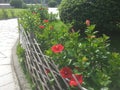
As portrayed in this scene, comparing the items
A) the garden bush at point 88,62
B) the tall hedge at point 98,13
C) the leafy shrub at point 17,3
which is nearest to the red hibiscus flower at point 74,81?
the garden bush at point 88,62

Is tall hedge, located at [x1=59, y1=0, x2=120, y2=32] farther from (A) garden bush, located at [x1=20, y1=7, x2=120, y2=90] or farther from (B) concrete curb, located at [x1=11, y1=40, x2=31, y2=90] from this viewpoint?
(A) garden bush, located at [x1=20, y1=7, x2=120, y2=90]

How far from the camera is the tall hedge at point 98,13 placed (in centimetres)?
762

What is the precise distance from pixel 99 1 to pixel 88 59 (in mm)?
4059

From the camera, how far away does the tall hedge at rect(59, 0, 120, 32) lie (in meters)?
7.62

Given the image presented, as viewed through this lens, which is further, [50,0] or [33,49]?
[50,0]

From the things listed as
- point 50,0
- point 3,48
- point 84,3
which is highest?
point 84,3

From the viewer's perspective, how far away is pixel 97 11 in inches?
300

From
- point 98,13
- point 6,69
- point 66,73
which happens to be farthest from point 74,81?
point 98,13

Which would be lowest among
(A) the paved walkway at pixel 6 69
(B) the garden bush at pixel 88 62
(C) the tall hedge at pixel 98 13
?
(A) the paved walkway at pixel 6 69

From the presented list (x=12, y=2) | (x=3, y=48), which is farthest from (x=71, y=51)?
(x=12, y=2)

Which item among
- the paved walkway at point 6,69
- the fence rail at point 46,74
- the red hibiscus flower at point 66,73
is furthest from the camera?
the paved walkway at point 6,69

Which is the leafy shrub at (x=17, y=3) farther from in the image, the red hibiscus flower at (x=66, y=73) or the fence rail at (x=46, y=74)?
the red hibiscus flower at (x=66, y=73)

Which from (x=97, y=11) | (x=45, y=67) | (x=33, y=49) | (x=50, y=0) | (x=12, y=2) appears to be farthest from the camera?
(x=50, y=0)

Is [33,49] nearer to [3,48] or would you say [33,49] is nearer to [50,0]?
[3,48]
